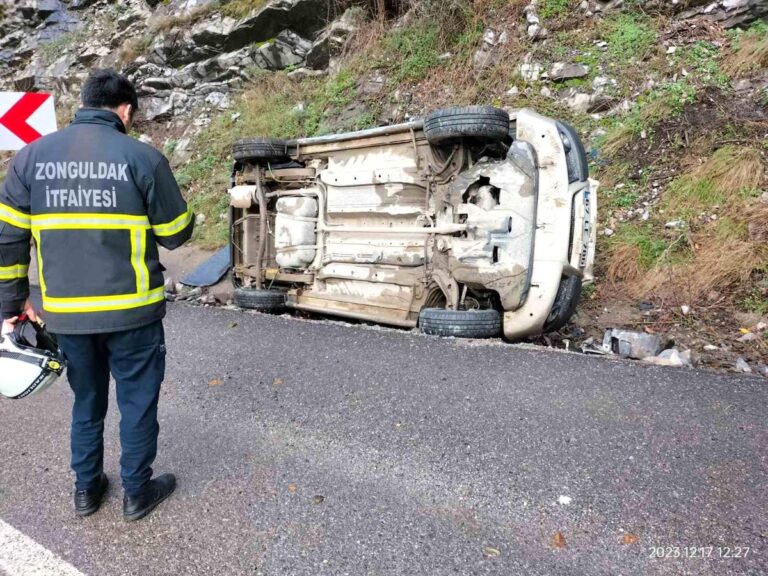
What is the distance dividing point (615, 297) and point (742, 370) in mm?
1321

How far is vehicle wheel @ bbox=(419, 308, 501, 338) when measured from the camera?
10.8ft

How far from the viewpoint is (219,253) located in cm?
628

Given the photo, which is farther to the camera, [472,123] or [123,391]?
[472,123]

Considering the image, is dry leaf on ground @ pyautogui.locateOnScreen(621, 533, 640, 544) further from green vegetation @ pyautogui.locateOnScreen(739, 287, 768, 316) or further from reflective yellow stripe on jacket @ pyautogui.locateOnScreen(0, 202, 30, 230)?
green vegetation @ pyautogui.locateOnScreen(739, 287, 768, 316)

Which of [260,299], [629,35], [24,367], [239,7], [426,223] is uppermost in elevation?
[239,7]

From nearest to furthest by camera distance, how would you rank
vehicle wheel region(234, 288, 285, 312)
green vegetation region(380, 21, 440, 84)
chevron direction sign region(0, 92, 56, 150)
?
vehicle wheel region(234, 288, 285, 312)
chevron direction sign region(0, 92, 56, 150)
green vegetation region(380, 21, 440, 84)

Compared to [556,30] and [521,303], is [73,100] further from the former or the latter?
[521,303]

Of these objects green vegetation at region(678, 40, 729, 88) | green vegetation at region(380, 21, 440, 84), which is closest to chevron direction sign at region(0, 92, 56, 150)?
green vegetation at region(380, 21, 440, 84)

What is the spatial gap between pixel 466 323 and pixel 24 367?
2.42m

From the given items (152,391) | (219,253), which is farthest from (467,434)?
(219,253)

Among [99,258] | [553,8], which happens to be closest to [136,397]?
[99,258]

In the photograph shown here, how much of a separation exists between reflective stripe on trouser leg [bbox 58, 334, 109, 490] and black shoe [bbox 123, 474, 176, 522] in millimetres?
194

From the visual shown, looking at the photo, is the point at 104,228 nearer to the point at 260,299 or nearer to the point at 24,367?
the point at 24,367

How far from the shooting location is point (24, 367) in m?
1.79
